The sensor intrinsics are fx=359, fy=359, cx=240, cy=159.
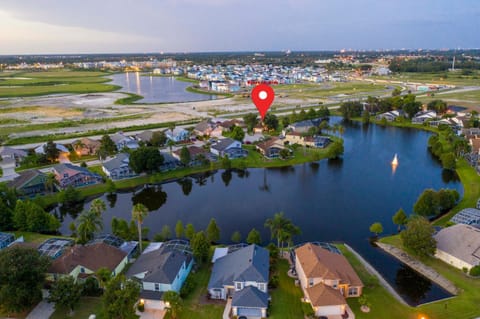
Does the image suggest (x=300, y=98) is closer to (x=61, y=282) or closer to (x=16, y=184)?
(x=16, y=184)

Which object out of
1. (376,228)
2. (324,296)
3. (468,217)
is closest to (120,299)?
(324,296)

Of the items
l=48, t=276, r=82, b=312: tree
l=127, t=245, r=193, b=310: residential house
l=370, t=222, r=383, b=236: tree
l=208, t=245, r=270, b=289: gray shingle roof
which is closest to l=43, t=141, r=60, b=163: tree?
l=127, t=245, r=193, b=310: residential house

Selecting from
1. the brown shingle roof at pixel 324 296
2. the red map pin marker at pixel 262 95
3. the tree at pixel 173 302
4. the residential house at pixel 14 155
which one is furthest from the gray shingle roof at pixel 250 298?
the residential house at pixel 14 155

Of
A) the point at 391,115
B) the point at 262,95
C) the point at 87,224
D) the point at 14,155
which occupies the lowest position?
the point at 87,224

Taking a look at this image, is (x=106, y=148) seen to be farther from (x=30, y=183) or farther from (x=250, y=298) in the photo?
(x=250, y=298)

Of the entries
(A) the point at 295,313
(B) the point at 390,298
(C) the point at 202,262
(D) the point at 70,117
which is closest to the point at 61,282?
(C) the point at 202,262

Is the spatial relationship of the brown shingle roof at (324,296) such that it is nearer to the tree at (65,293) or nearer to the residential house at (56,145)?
the tree at (65,293)
